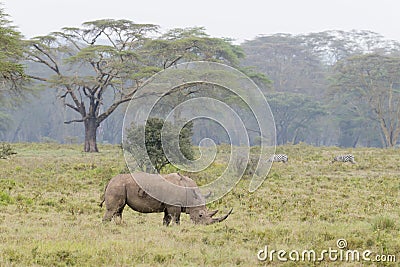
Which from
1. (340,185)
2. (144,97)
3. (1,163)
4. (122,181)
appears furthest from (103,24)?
(122,181)

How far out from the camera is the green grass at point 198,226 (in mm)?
7910

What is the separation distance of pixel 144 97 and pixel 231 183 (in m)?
18.8

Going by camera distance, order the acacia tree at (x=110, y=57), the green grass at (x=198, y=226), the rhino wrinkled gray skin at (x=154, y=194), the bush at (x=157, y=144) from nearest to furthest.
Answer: the green grass at (x=198, y=226)
the rhino wrinkled gray skin at (x=154, y=194)
the bush at (x=157, y=144)
the acacia tree at (x=110, y=57)

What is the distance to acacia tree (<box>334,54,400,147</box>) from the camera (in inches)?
1699

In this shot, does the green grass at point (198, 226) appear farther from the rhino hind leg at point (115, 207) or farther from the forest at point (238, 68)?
the forest at point (238, 68)

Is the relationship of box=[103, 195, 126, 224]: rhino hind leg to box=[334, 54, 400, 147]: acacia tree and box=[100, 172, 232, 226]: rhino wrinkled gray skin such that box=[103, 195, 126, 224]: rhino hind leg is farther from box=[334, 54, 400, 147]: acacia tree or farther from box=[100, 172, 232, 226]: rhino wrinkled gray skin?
box=[334, 54, 400, 147]: acacia tree

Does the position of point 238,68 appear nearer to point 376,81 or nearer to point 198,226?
point 376,81

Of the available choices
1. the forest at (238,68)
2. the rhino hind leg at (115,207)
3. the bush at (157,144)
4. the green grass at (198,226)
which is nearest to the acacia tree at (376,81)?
the forest at (238,68)

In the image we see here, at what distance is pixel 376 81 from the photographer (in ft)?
148

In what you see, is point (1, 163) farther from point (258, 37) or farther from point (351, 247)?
point (258, 37)

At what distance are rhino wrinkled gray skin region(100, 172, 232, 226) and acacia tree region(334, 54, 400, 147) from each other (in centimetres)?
3567

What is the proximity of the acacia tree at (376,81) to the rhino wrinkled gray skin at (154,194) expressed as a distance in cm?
3567

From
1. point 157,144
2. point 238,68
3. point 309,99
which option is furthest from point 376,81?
point 157,144

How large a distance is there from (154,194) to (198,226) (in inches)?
40.7
